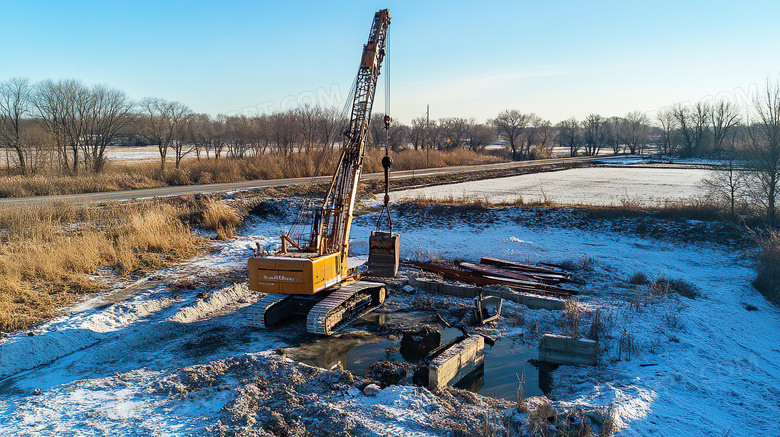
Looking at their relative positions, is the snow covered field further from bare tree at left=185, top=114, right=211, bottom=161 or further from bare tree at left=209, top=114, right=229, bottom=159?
bare tree at left=209, top=114, right=229, bottom=159

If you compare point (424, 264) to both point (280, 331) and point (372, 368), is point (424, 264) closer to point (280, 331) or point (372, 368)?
point (280, 331)

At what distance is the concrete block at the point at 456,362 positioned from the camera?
7.95m

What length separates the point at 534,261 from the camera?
1758 cm

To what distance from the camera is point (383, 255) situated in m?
13.2

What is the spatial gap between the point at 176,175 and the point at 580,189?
28.5m

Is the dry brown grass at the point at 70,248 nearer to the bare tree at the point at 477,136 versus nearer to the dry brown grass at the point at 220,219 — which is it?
the dry brown grass at the point at 220,219

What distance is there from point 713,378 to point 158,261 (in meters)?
14.5

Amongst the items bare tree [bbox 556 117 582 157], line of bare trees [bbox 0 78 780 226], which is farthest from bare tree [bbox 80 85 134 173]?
bare tree [bbox 556 117 582 157]

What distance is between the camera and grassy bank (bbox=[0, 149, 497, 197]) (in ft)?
84.3

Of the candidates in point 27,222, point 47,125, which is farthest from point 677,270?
point 47,125

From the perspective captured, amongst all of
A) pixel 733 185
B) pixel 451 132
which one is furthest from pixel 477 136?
pixel 733 185

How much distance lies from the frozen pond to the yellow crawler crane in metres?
14.3

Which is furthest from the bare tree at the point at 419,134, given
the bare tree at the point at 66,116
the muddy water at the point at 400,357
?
the muddy water at the point at 400,357

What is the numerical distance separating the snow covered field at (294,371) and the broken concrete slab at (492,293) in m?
0.33
